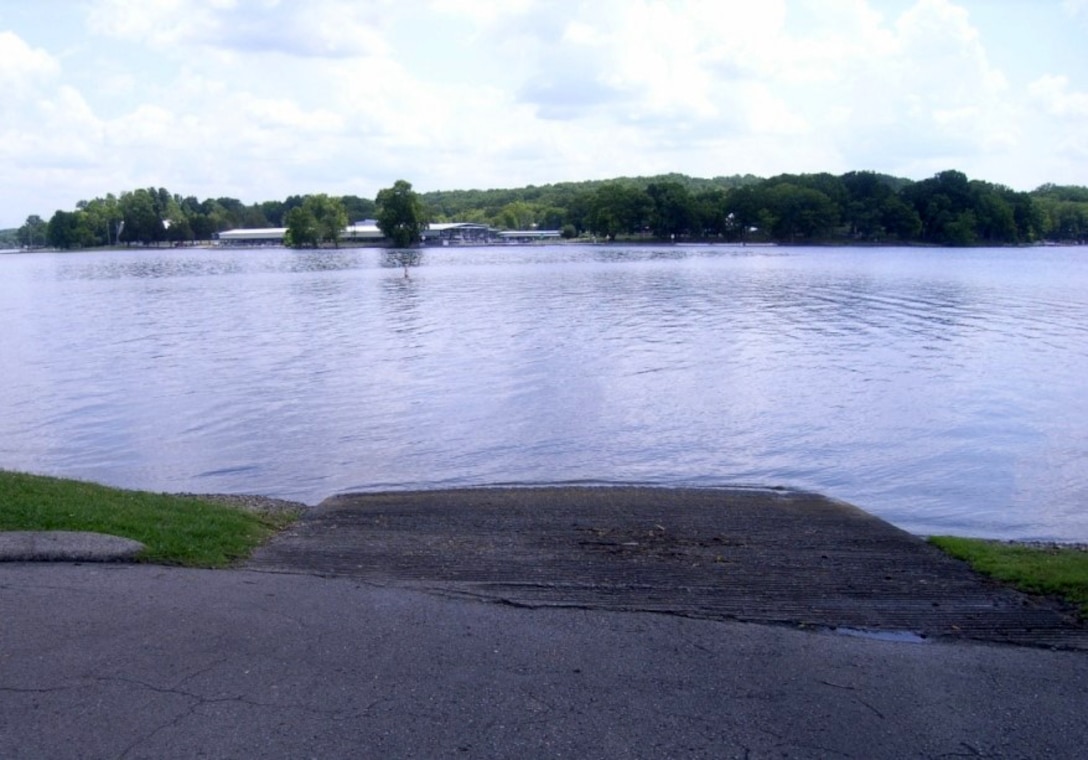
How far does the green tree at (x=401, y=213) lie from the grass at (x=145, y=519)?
528ft

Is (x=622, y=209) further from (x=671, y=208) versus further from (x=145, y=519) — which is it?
(x=145, y=519)

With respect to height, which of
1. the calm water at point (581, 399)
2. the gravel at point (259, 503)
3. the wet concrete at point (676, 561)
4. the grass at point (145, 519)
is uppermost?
the grass at point (145, 519)

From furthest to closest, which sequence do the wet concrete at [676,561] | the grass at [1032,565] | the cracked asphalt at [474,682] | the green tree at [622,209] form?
the green tree at [622,209]
the grass at [1032,565]
the wet concrete at [676,561]
the cracked asphalt at [474,682]

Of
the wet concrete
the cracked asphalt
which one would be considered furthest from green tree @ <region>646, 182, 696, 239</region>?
the cracked asphalt

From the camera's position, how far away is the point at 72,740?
5.64 meters

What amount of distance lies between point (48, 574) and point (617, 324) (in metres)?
38.9

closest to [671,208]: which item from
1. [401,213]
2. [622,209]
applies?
[622,209]

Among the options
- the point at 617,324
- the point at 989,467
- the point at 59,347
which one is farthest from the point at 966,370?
the point at 59,347

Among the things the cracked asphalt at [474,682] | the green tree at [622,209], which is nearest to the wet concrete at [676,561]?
the cracked asphalt at [474,682]

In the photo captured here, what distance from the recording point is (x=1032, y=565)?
33.6ft

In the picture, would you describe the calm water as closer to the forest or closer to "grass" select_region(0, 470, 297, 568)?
"grass" select_region(0, 470, 297, 568)

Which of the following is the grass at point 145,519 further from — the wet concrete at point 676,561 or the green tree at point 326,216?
the green tree at point 326,216

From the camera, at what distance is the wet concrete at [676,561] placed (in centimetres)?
864

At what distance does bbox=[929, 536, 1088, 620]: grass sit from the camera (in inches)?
360
